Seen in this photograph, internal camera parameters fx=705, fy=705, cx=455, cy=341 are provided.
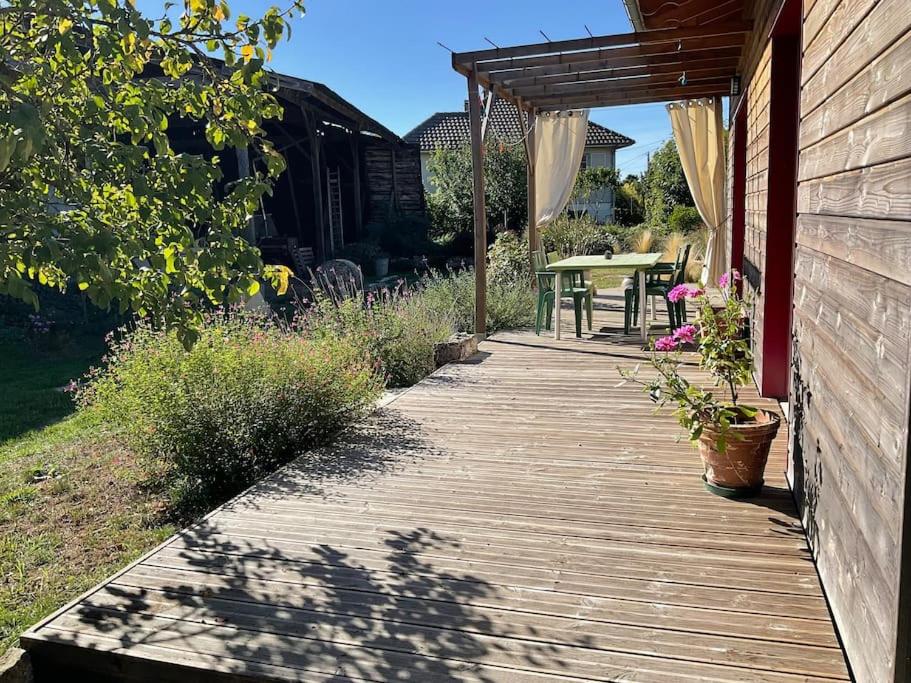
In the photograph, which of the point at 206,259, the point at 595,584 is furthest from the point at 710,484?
the point at 206,259

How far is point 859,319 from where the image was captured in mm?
1866

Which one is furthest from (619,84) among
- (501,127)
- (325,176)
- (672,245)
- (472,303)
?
(501,127)

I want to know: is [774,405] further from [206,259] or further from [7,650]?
[7,650]

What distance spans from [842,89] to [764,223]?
2364 mm

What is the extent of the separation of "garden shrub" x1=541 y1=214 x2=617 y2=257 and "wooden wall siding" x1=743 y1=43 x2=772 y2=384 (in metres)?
6.35

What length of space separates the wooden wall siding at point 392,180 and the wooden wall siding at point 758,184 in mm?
12924

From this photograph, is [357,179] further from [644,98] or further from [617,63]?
[617,63]

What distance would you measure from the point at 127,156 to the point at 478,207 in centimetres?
569

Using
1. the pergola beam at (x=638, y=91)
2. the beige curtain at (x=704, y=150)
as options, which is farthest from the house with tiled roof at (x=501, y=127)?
the beige curtain at (x=704, y=150)

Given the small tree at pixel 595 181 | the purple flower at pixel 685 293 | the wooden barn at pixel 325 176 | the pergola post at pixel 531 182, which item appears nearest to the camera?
the purple flower at pixel 685 293

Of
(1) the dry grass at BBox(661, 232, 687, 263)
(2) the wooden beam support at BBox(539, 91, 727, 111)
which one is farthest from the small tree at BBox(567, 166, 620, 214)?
(2) the wooden beam support at BBox(539, 91, 727, 111)

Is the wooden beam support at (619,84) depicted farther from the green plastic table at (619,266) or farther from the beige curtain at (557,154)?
the green plastic table at (619,266)

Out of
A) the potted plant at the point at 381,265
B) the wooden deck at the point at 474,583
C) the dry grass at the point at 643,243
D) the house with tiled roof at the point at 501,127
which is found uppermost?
the house with tiled roof at the point at 501,127

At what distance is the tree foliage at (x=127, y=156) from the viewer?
1.83m
